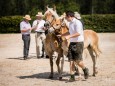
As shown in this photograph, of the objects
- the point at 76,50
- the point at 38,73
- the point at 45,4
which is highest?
the point at 45,4

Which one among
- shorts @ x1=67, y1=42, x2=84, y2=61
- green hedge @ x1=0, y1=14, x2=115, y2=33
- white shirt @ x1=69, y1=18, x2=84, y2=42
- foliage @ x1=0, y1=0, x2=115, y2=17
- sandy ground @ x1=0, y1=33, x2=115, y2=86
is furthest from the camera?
foliage @ x1=0, y1=0, x2=115, y2=17

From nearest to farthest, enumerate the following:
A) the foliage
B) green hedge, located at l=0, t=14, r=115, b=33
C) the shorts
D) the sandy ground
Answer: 1. the shorts
2. the sandy ground
3. green hedge, located at l=0, t=14, r=115, b=33
4. the foliage

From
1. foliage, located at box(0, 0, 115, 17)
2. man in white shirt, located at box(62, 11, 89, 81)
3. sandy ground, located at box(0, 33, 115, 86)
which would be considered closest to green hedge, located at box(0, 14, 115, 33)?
foliage, located at box(0, 0, 115, 17)

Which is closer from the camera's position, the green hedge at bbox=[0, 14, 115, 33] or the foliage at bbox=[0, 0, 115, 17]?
the green hedge at bbox=[0, 14, 115, 33]

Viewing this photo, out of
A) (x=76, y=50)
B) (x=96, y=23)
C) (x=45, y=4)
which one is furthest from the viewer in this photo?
(x=45, y=4)

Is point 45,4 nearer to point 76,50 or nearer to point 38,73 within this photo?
point 38,73

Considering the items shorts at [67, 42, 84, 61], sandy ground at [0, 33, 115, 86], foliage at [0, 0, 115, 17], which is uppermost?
foliage at [0, 0, 115, 17]

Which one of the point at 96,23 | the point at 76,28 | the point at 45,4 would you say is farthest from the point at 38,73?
the point at 45,4

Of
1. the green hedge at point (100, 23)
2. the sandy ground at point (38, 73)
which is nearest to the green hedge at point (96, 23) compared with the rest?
the green hedge at point (100, 23)

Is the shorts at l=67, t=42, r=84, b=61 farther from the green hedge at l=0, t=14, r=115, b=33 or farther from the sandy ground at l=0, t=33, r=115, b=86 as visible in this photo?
the green hedge at l=0, t=14, r=115, b=33

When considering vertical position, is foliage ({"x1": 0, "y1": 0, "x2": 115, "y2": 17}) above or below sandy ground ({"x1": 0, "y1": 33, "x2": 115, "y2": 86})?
above

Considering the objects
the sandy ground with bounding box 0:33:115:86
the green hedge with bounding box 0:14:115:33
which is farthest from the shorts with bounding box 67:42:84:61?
the green hedge with bounding box 0:14:115:33

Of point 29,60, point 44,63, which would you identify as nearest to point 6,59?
point 29,60

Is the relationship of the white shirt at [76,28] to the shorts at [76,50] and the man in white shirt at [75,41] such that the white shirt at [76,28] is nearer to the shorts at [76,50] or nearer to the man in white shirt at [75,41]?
the man in white shirt at [75,41]
